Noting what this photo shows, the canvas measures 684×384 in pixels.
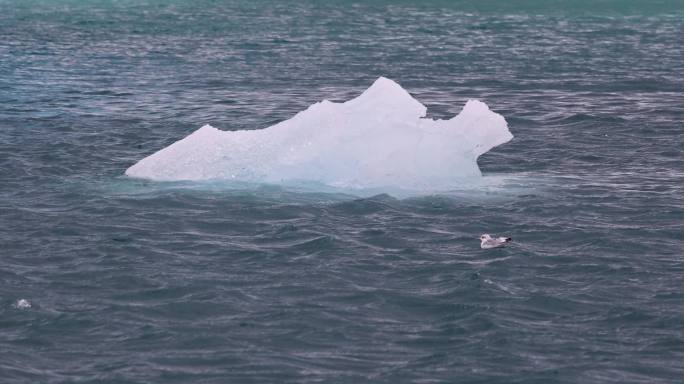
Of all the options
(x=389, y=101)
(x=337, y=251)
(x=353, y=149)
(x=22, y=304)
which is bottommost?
(x=337, y=251)

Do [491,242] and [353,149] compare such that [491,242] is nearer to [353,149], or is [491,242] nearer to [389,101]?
[353,149]

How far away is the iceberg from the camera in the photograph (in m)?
18.9

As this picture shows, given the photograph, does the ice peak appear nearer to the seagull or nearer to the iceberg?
the iceberg

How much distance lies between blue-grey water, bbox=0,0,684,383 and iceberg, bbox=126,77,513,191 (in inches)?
22.3

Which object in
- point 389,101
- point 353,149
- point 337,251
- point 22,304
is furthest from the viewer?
point 389,101

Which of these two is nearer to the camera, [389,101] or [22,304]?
[22,304]

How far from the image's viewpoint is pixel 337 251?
50.7 feet

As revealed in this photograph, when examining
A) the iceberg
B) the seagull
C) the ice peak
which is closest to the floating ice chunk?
the seagull

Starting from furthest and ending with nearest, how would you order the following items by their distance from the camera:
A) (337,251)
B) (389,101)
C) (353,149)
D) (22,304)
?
(389,101) → (353,149) → (337,251) → (22,304)

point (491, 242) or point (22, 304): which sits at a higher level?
point (22, 304)

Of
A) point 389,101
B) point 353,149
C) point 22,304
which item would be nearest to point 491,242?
point 353,149

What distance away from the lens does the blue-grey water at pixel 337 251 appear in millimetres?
11602

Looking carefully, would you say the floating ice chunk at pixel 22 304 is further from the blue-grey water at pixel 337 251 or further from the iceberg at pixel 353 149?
the iceberg at pixel 353 149

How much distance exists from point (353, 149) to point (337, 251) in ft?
12.9
